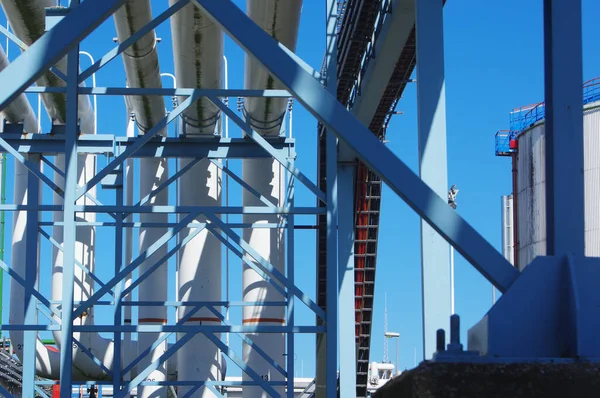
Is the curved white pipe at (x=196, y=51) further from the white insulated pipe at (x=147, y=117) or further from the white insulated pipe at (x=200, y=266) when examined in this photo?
the white insulated pipe at (x=200, y=266)

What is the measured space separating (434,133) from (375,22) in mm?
6789

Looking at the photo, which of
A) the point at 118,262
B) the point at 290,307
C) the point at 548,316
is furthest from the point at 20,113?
the point at 548,316

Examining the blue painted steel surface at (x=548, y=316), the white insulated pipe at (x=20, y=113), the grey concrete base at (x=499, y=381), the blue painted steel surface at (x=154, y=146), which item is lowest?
the grey concrete base at (x=499, y=381)

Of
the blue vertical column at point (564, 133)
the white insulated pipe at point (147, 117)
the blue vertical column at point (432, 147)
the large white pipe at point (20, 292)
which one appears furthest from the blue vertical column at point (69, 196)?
the large white pipe at point (20, 292)

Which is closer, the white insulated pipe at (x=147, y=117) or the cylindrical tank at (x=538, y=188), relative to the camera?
the white insulated pipe at (x=147, y=117)

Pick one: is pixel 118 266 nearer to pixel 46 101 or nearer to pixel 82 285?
pixel 46 101

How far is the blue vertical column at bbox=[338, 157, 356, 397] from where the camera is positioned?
18422 mm

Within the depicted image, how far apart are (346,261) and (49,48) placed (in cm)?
1536

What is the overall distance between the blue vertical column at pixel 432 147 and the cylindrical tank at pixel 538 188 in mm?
9729

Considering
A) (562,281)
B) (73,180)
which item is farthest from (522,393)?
(73,180)

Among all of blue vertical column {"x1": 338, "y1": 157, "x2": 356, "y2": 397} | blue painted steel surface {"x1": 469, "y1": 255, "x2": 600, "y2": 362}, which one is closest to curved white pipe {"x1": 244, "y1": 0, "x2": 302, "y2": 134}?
blue vertical column {"x1": 338, "y1": 157, "x2": 356, "y2": 397}

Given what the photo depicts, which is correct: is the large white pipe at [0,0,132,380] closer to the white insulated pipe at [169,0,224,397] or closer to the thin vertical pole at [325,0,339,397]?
the white insulated pipe at [169,0,224,397]

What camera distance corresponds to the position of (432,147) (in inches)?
344

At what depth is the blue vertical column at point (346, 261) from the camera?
18422mm
